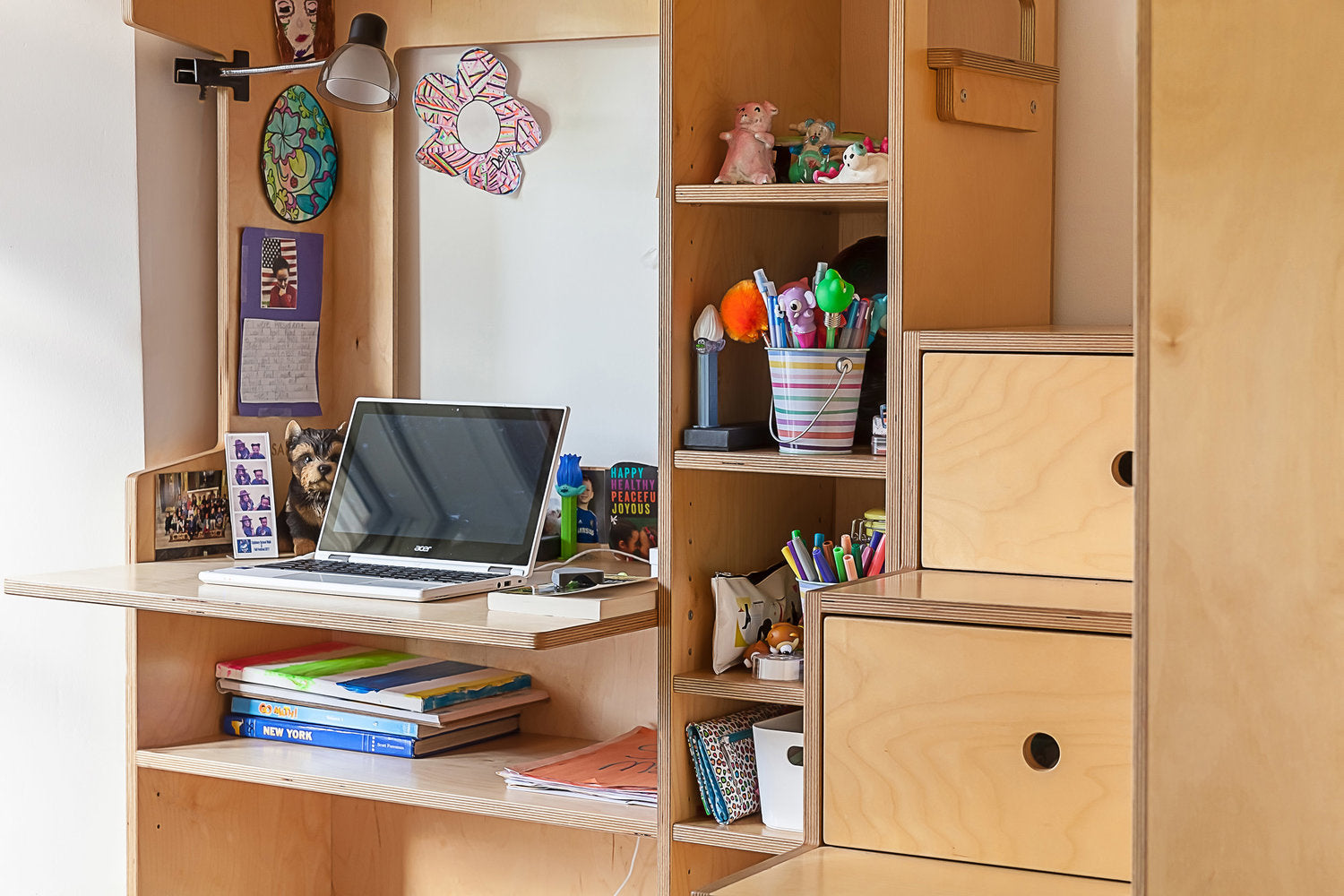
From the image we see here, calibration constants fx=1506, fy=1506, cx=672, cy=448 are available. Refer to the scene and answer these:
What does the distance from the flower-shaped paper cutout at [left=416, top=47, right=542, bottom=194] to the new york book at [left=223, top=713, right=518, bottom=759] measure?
791 millimetres

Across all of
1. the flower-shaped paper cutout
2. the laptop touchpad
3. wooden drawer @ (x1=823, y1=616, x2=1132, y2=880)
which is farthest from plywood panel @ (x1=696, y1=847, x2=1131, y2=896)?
the flower-shaped paper cutout

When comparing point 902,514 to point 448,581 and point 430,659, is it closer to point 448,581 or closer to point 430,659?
point 448,581

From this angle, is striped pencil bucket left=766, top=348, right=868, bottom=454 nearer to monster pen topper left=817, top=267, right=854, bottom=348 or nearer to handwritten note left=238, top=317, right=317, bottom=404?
monster pen topper left=817, top=267, right=854, bottom=348

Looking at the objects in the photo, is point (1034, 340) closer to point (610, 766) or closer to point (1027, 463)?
point (1027, 463)

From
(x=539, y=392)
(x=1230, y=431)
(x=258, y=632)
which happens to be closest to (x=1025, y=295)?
(x=539, y=392)

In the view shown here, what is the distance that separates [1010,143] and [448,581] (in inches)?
34.8

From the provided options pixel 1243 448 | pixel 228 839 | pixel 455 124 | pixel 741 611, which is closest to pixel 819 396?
pixel 741 611

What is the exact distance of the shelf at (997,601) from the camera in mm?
1307

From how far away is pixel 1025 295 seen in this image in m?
1.88

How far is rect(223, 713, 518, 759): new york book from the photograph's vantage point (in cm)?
208

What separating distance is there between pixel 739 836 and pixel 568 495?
1.88ft

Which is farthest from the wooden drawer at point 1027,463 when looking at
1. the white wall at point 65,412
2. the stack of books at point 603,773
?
the white wall at point 65,412

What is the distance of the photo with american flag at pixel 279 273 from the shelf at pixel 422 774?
65cm

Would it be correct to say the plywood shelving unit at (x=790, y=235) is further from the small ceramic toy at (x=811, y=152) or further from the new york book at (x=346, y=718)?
the new york book at (x=346, y=718)
